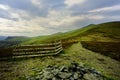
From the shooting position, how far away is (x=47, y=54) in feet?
95.8

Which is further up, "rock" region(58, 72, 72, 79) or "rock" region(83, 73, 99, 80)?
"rock" region(58, 72, 72, 79)

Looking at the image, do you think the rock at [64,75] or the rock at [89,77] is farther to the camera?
the rock at [89,77]

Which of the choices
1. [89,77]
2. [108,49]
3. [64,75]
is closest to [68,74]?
[64,75]

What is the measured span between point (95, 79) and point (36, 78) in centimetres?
562

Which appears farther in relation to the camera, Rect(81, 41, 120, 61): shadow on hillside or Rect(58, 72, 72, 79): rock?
Rect(81, 41, 120, 61): shadow on hillside

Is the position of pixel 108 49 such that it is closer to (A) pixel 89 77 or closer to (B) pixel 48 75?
(A) pixel 89 77

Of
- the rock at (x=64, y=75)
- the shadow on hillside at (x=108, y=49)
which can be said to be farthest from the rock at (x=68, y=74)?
the shadow on hillside at (x=108, y=49)

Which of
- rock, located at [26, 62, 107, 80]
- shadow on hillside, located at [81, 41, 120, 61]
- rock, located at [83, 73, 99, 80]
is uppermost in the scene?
rock, located at [26, 62, 107, 80]

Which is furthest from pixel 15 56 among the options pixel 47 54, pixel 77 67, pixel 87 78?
pixel 87 78

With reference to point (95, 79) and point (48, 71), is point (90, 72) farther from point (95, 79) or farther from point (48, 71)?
point (48, 71)

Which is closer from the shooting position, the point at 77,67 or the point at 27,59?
the point at 77,67

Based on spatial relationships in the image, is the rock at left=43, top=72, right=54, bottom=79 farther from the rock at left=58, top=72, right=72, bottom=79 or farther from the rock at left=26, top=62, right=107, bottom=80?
the rock at left=58, top=72, right=72, bottom=79

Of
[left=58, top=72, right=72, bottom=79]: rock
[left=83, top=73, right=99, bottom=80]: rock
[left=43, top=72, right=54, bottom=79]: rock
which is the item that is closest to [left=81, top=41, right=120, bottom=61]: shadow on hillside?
[left=83, top=73, right=99, bottom=80]: rock

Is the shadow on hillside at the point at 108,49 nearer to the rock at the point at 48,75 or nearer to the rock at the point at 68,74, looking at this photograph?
the rock at the point at 68,74
